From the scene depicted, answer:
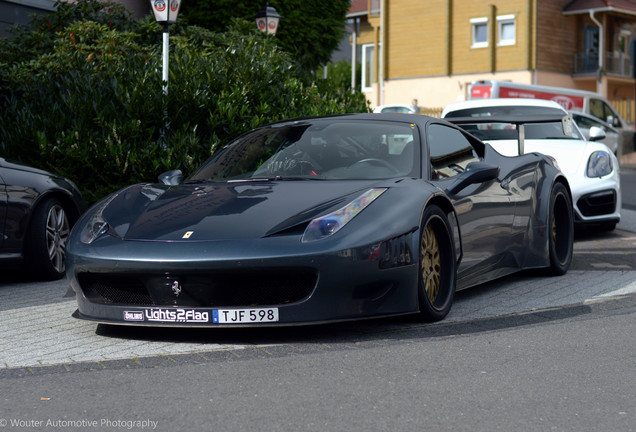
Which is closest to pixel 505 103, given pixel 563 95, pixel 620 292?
pixel 620 292

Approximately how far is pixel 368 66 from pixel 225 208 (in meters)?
52.0

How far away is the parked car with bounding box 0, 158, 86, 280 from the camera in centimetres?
808

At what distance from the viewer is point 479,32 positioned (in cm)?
4969

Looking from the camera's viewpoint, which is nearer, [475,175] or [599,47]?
[475,175]

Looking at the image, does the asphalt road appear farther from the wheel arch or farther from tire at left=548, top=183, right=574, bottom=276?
tire at left=548, top=183, right=574, bottom=276

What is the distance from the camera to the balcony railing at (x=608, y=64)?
165 feet

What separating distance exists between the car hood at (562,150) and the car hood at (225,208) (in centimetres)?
541

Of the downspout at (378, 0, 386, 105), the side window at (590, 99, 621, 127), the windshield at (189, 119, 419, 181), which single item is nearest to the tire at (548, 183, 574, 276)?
the windshield at (189, 119, 419, 181)

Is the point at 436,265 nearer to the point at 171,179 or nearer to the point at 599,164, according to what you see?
the point at 171,179

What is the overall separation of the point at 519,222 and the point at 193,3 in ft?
49.7

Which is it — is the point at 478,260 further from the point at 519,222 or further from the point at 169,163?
the point at 169,163

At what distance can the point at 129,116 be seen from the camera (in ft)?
34.4

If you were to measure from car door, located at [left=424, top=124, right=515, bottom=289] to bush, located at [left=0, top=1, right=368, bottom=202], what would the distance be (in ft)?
12.1

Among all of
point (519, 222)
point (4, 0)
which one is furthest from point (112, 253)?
point (4, 0)
